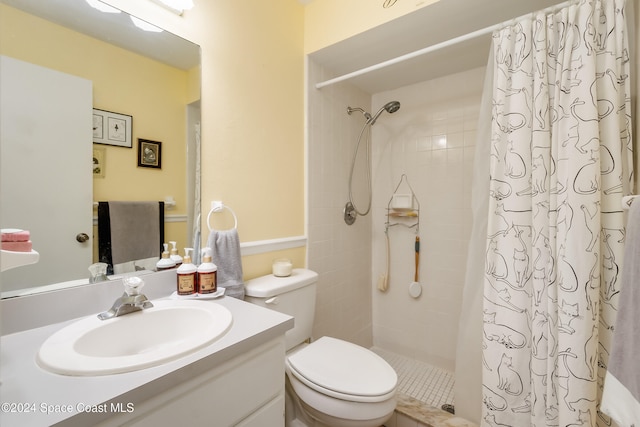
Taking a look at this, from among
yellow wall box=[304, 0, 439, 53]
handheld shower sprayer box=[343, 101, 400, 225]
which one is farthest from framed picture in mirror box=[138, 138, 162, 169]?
handheld shower sprayer box=[343, 101, 400, 225]

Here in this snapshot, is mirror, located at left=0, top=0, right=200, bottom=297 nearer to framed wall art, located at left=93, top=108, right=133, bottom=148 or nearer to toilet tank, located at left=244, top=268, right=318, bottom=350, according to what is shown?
framed wall art, located at left=93, top=108, right=133, bottom=148

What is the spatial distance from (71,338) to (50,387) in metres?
0.20

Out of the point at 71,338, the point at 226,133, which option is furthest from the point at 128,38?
the point at 71,338

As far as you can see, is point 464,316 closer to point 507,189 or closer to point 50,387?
point 507,189

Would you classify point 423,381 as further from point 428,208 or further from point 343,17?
point 343,17

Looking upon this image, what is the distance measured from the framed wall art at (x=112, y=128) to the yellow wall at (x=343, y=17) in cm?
116

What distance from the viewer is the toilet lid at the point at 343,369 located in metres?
1.08

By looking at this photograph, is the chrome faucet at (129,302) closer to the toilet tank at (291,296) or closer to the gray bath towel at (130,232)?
the gray bath towel at (130,232)

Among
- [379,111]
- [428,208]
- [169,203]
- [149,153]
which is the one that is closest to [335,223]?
[428,208]

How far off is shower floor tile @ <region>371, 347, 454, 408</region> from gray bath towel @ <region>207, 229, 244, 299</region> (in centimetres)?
133

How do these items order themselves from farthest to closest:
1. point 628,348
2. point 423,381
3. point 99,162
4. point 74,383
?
point 423,381 → point 99,162 → point 628,348 → point 74,383

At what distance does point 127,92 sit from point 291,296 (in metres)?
1.07

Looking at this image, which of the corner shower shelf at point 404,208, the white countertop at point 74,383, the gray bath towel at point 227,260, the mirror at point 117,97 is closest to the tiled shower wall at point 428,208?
the corner shower shelf at point 404,208

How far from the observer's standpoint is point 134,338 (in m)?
0.87
